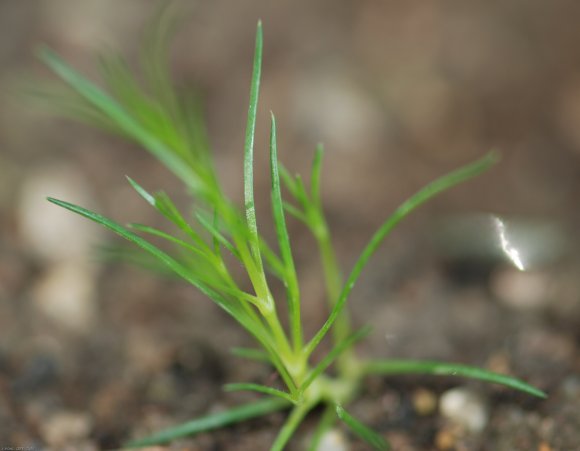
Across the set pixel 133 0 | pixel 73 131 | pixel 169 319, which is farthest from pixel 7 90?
pixel 169 319

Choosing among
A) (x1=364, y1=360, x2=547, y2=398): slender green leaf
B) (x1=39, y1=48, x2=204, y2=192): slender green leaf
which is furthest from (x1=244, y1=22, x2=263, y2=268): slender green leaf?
(x1=364, y1=360, x2=547, y2=398): slender green leaf

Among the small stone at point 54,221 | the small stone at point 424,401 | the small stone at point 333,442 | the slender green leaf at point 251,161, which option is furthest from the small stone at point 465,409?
the small stone at point 54,221

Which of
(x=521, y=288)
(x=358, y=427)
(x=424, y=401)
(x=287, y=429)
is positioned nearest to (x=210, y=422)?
(x=287, y=429)

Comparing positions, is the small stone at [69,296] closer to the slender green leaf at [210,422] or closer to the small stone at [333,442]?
the slender green leaf at [210,422]

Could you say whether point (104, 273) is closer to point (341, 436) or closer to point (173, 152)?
point (173, 152)

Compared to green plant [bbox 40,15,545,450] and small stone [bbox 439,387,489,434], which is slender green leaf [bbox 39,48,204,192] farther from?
small stone [bbox 439,387,489,434]

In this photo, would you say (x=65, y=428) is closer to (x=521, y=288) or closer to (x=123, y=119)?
(x=123, y=119)
